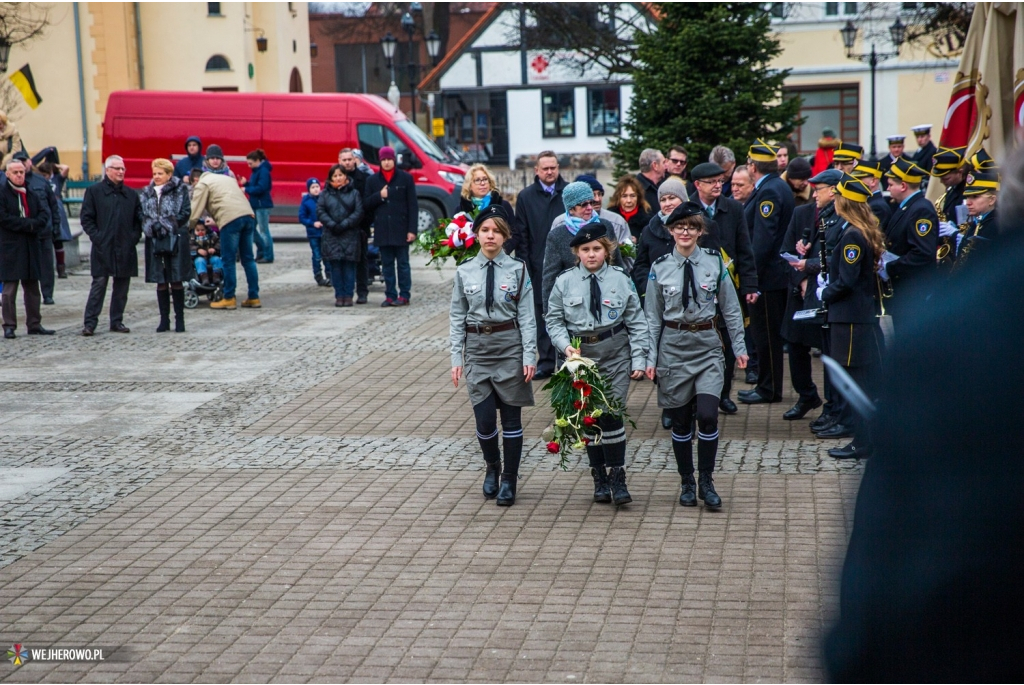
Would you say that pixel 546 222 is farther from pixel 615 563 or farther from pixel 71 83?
pixel 71 83

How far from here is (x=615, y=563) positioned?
6105mm

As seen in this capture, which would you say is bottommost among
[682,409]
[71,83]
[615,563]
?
[615,563]

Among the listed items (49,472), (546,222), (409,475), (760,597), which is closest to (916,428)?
(760,597)

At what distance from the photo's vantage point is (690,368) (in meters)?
7.12

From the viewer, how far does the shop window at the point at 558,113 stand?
180 feet

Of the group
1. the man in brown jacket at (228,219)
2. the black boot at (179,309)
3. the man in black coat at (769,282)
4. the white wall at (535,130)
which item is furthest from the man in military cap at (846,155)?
the white wall at (535,130)

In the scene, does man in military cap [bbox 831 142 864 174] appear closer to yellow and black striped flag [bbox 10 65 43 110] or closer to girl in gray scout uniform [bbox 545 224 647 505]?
girl in gray scout uniform [bbox 545 224 647 505]

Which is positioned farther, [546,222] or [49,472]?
[546,222]

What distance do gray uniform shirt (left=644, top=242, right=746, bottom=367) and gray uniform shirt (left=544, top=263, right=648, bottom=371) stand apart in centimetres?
8

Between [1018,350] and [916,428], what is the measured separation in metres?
0.13

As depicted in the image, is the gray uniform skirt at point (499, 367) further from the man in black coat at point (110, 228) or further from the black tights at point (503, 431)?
the man in black coat at point (110, 228)

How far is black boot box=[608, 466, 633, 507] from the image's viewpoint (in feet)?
23.4

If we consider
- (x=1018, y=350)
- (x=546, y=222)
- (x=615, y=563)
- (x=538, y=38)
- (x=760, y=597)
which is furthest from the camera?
(x=538, y=38)

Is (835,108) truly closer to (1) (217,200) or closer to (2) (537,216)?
(1) (217,200)
